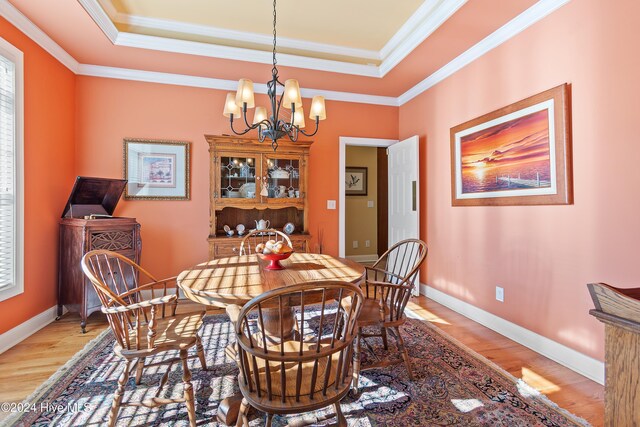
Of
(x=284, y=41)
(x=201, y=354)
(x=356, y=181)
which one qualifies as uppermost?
(x=284, y=41)

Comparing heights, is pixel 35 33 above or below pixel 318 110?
above

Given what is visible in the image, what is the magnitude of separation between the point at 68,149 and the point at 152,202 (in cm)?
98

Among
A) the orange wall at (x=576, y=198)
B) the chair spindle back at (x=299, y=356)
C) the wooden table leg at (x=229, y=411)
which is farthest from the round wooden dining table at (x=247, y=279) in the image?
the orange wall at (x=576, y=198)

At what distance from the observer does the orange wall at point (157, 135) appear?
352 cm

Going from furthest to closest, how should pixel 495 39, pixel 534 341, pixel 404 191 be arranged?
pixel 404 191
pixel 495 39
pixel 534 341

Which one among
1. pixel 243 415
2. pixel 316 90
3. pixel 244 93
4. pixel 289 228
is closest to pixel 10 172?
pixel 244 93

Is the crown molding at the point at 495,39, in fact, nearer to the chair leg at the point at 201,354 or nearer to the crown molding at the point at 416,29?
the crown molding at the point at 416,29

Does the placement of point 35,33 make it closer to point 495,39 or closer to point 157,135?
point 157,135

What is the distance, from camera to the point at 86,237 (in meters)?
2.81

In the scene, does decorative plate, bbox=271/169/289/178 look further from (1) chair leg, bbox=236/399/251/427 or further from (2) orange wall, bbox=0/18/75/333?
(1) chair leg, bbox=236/399/251/427

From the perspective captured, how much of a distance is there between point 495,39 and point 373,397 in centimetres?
314

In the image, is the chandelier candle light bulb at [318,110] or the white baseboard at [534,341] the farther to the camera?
the chandelier candle light bulb at [318,110]

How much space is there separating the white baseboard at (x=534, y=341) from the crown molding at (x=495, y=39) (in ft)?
8.25

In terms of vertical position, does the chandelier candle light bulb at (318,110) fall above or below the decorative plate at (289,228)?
above
